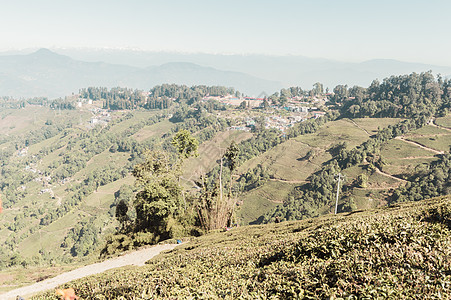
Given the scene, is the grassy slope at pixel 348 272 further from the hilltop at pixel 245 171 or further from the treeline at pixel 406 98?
the treeline at pixel 406 98

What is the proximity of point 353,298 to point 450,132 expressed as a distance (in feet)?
368

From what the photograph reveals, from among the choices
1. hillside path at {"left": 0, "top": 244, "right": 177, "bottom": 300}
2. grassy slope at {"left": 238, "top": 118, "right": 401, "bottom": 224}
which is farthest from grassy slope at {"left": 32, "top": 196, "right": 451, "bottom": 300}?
grassy slope at {"left": 238, "top": 118, "right": 401, "bottom": 224}

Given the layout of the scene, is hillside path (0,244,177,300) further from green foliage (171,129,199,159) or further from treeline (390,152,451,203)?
treeline (390,152,451,203)

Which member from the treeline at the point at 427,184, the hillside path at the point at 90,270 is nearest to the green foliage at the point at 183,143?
the hillside path at the point at 90,270

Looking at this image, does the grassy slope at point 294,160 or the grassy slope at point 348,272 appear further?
the grassy slope at point 294,160

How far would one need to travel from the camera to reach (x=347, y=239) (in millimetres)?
7164

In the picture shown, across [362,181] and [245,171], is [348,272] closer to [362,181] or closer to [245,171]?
[362,181]

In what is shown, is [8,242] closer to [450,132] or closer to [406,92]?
[450,132]

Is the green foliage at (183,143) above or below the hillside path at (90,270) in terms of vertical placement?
above

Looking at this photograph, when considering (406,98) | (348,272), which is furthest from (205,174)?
(406,98)

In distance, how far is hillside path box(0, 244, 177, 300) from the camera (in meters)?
17.6

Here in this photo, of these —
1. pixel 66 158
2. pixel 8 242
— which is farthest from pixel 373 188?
pixel 66 158

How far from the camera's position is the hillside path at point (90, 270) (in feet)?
57.7

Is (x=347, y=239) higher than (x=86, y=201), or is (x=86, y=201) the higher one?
(x=347, y=239)
